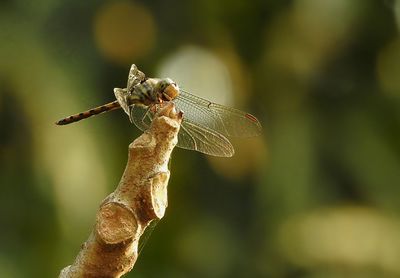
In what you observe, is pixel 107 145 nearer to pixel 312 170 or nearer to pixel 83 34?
pixel 83 34

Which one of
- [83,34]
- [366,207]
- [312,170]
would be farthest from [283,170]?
[83,34]

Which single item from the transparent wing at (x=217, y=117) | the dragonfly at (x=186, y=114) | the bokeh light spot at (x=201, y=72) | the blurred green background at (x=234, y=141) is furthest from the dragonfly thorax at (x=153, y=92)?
the bokeh light spot at (x=201, y=72)

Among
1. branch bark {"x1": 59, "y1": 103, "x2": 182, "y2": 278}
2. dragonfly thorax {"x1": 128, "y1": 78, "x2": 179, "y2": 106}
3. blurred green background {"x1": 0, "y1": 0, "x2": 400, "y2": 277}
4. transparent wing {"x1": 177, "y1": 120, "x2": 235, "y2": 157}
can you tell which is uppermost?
blurred green background {"x1": 0, "y1": 0, "x2": 400, "y2": 277}

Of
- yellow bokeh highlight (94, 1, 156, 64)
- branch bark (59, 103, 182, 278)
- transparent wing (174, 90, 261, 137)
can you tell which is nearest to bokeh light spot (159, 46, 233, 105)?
yellow bokeh highlight (94, 1, 156, 64)

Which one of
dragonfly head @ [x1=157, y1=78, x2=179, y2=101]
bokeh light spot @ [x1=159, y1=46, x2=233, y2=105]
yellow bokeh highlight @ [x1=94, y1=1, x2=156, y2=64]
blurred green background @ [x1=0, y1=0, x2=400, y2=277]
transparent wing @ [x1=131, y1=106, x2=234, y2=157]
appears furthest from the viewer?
yellow bokeh highlight @ [x1=94, y1=1, x2=156, y2=64]

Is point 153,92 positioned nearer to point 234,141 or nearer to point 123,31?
point 234,141

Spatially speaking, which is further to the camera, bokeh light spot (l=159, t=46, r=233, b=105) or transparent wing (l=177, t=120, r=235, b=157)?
bokeh light spot (l=159, t=46, r=233, b=105)

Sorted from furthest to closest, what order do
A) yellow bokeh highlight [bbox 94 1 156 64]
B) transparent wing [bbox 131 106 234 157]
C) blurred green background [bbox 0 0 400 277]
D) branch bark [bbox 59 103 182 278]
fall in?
yellow bokeh highlight [bbox 94 1 156 64], blurred green background [bbox 0 0 400 277], transparent wing [bbox 131 106 234 157], branch bark [bbox 59 103 182 278]

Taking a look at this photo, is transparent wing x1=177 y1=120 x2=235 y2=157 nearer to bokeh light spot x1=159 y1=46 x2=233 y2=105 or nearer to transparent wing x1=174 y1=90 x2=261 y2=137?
transparent wing x1=174 y1=90 x2=261 y2=137

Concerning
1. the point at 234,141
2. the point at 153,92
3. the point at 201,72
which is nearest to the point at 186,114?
the point at 153,92
